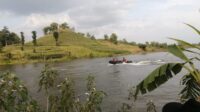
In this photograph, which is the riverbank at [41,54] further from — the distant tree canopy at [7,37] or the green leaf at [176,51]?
the green leaf at [176,51]

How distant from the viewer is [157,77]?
984cm

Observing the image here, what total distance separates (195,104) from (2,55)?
13606cm

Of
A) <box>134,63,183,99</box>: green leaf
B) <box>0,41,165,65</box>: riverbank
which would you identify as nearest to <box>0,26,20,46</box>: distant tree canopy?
<box>0,41,165,65</box>: riverbank

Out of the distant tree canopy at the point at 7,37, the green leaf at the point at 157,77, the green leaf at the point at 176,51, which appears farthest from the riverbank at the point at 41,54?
the green leaf at the point at 176,51

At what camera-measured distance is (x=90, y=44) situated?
653 feet

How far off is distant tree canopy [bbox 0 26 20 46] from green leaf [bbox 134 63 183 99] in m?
161

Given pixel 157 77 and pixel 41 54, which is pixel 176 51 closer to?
pixel 157 77

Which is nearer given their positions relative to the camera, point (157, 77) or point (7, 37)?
point (157, 77)

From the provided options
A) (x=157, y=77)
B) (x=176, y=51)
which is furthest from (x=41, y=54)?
(x=176, y=51)

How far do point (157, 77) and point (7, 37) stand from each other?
552 ft

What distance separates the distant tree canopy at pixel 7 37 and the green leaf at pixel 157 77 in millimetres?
160714

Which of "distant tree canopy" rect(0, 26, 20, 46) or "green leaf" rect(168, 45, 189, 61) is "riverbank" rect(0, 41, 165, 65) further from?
"green leaf" rect(168, 45, 189, 61)

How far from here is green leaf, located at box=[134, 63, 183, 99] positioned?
31.2 ft

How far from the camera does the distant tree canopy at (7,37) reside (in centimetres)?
16596
